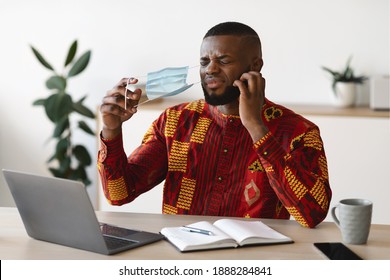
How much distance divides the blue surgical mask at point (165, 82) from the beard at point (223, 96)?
0.26 feet

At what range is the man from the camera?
1.98 meters

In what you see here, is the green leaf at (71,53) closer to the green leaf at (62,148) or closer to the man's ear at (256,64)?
the green leaf at (62,148)

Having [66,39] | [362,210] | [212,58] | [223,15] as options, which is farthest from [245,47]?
[66,39]

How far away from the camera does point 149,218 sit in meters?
2.04

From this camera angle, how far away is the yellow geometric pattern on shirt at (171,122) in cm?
231

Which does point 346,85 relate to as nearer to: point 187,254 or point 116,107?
point 116,107

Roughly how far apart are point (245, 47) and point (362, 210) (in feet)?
2.13

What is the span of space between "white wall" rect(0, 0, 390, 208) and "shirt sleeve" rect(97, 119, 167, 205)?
1.76m

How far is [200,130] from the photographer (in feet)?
7.51

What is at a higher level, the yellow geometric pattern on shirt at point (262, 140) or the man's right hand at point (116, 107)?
the man's right hand at point (116, 107)

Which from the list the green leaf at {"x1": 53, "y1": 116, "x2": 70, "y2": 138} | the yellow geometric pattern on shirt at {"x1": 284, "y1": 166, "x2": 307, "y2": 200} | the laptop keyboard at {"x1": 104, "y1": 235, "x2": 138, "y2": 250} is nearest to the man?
the yellow geometric pattern on shirt at {"x1": 284, "y1": 166, "x2": 307, "y2": 200}

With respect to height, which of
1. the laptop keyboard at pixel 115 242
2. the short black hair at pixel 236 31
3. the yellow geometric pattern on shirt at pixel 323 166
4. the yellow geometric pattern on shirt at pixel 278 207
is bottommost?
the yellow geometric pattern on shirt at pixel 278 207

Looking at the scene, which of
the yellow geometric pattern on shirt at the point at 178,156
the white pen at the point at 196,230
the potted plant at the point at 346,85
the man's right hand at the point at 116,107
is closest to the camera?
the white pen at the point at 196,230

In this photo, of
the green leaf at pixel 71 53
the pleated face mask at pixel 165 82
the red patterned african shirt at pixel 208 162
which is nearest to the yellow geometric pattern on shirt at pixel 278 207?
the red patterned african shirt at pixel 208 162
